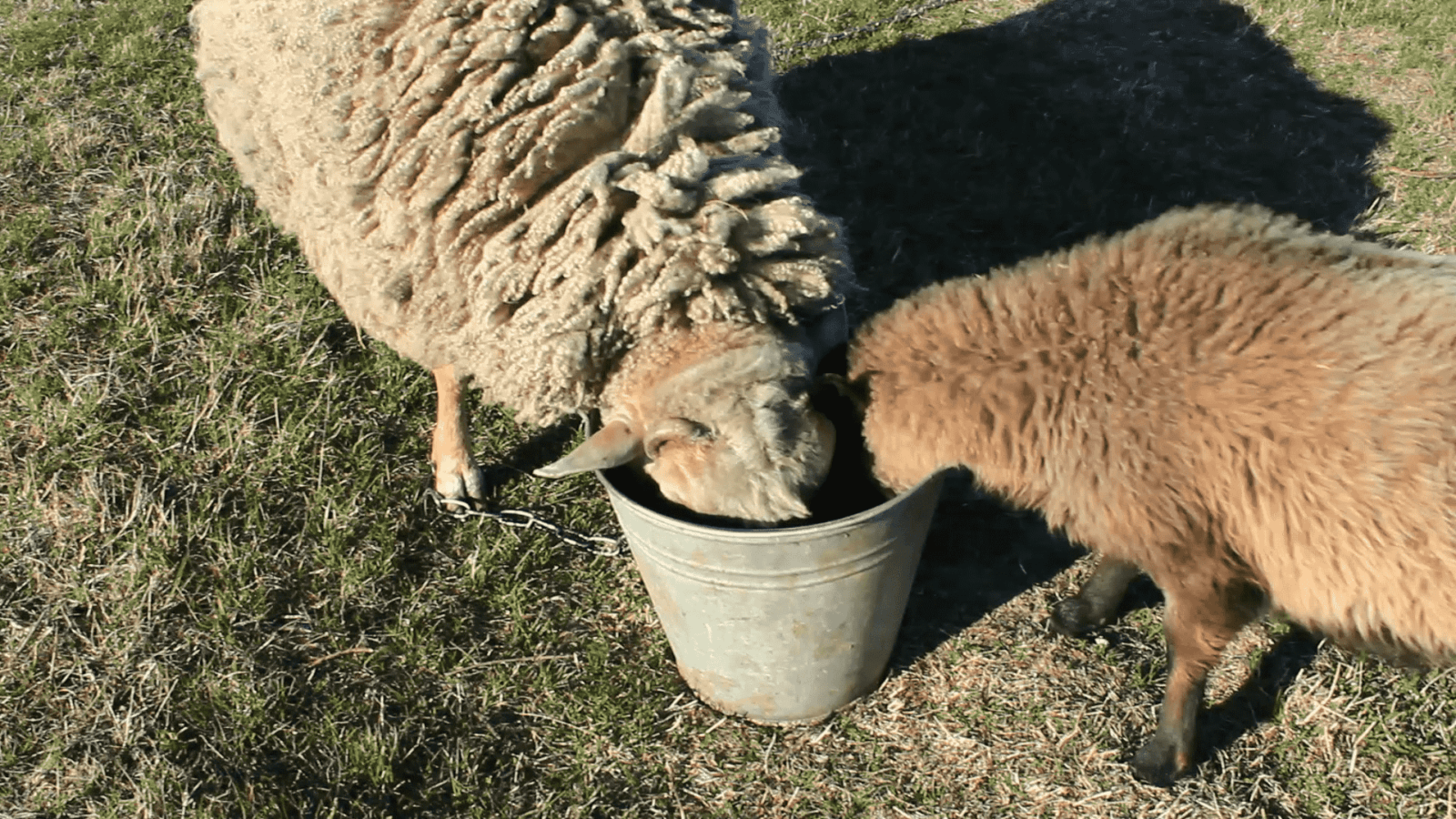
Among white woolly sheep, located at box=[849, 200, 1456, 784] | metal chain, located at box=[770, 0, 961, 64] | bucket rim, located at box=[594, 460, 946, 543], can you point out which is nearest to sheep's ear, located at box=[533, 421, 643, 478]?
bucket rim, located at box=[594, 460, 946, 543]

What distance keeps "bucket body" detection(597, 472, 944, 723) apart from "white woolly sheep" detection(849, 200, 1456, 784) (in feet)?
0.70

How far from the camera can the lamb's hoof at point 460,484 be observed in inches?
136

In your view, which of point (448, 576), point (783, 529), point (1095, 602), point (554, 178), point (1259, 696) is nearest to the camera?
point (783, 529)

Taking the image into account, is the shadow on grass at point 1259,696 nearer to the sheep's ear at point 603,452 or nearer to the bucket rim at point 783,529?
the bucket rim at point 783,529

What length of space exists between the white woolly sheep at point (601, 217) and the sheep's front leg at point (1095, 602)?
3.73ft

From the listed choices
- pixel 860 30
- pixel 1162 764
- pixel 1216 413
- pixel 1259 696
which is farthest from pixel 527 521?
pixel 860 30

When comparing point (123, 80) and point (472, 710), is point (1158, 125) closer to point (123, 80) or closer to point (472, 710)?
point (472, 710)

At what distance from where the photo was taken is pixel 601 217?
233 centimetres

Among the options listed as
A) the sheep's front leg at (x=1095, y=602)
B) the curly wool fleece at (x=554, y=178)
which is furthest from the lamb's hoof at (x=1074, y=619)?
the curly wool fleece at (x=554, y=178)

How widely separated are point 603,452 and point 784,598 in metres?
0.55

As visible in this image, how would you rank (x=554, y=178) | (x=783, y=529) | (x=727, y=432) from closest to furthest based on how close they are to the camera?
(x=783, y=529), (x=727, y=432), (x=554, y=178)

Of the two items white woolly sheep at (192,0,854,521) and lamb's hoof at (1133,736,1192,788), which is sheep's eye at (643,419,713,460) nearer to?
white woolly sheep at (192,0,854,521)

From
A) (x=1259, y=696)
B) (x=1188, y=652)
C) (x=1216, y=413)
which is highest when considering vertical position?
(x=1216, y=413)

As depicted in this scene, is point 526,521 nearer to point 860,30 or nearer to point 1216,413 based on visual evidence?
point 1216,413
